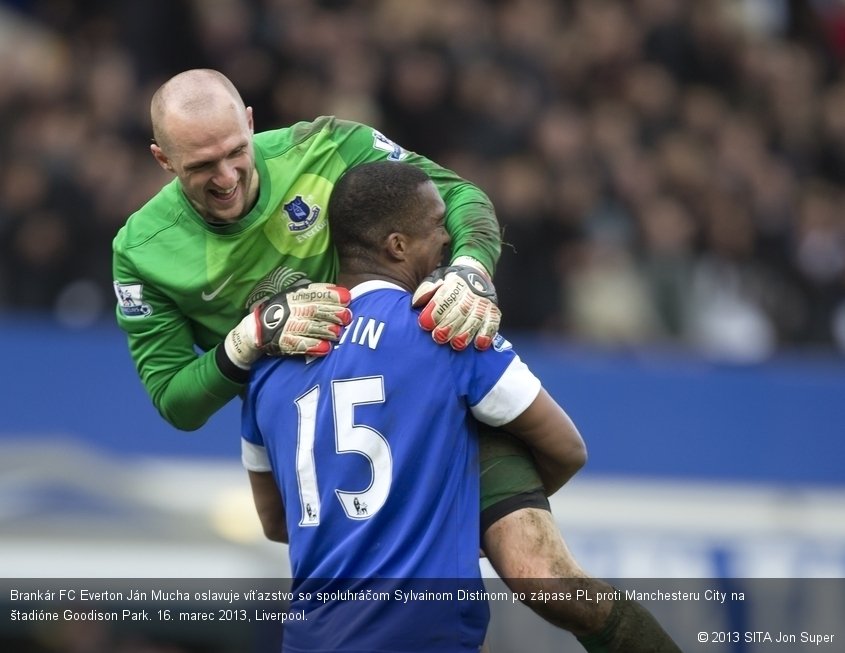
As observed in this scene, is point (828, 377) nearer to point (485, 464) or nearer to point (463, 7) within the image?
point (463, 7)

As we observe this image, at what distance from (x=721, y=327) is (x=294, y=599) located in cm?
749

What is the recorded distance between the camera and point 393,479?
178 inches

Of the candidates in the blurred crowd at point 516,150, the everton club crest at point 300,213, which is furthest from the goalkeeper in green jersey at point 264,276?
the blurred crowd at point 516,150

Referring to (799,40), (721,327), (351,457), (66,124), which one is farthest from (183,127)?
(799,40)

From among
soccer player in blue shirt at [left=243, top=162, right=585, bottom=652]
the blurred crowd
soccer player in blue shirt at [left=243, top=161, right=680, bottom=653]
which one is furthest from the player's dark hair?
the blurred crowd

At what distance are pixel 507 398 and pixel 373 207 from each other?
0.74m

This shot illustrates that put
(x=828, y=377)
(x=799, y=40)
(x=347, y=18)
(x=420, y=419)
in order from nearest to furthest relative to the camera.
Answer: (x=420, y=419) → (x=828, y=377) → (x=347, y=18) → (x=799, y=40)

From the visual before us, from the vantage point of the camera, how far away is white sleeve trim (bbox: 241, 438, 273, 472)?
5156mm

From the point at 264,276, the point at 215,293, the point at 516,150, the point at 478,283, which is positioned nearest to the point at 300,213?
the point at 264,276

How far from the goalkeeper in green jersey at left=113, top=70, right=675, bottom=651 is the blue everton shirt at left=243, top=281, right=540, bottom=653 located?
9cm

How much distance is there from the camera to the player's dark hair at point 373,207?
15.5ft

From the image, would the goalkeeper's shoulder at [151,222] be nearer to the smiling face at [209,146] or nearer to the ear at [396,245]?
the smiling face at [209,146]

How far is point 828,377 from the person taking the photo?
11.0 m

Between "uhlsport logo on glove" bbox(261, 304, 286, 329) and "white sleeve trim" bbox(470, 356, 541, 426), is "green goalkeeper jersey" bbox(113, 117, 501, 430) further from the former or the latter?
"white sleeve trim" bbox(470, 356, 541, 426)
